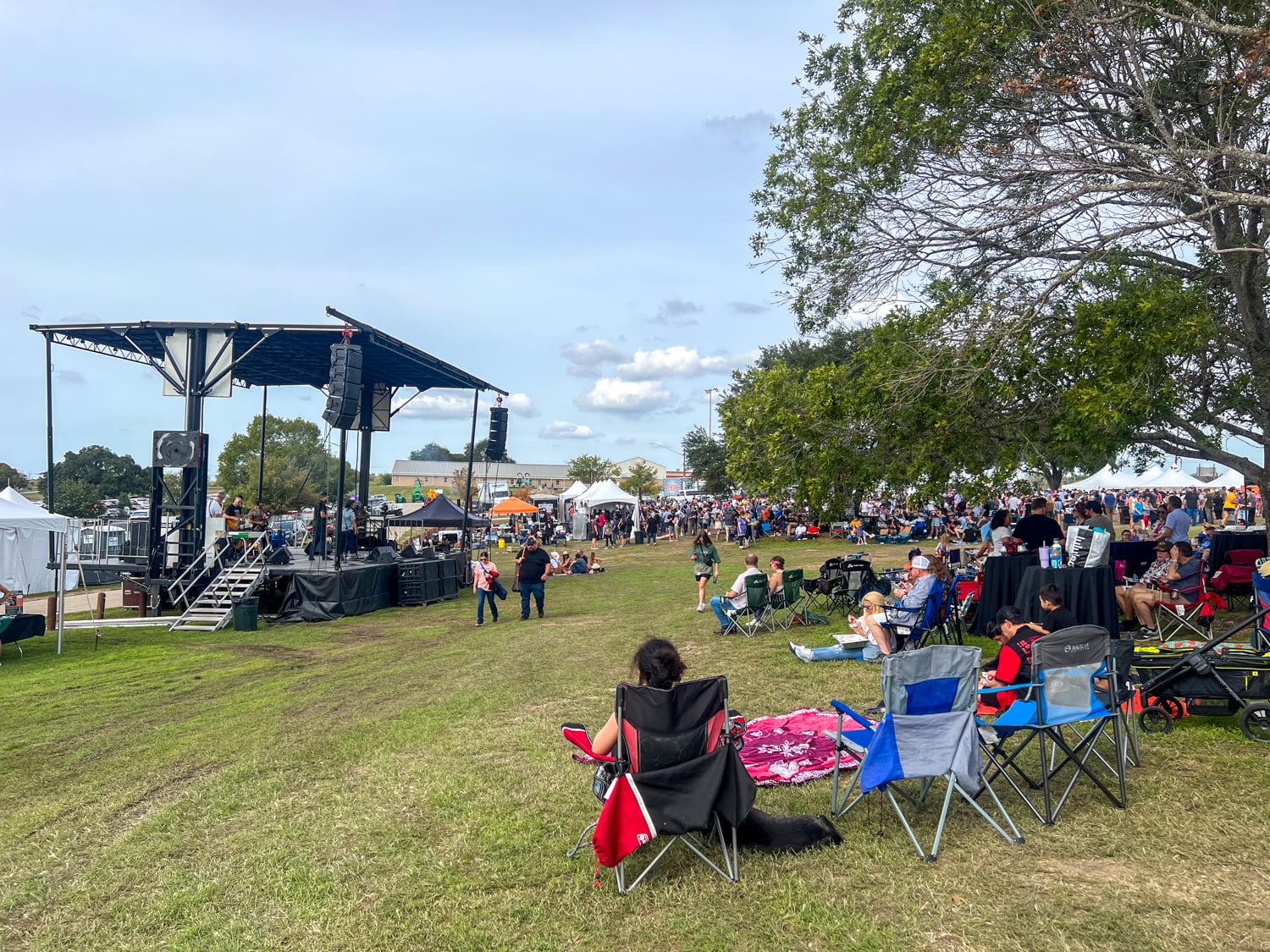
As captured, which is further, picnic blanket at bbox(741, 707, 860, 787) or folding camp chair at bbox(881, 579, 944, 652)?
folding camp chair at bbox(881, 579, 944, 652)

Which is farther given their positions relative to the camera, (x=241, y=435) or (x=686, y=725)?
(x=241, y=435)

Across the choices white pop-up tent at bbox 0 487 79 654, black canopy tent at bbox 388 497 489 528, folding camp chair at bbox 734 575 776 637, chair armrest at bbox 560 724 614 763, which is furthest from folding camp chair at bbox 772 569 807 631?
white pop-up tent at bbox 0 487 79 654

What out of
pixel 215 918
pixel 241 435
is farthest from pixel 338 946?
pixel 241 435

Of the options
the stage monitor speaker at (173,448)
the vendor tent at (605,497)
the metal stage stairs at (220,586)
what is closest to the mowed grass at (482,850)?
the metal stage stairs at (220,586)

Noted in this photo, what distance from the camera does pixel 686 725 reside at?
13.9 feet

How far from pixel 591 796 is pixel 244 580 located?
1242cm

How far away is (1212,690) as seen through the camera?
6047 millimetres

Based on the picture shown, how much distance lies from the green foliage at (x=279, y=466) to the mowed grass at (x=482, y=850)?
149 ft

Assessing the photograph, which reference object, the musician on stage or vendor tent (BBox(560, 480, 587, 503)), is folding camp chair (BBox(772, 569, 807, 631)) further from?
vendor tent (BBox(560, 480, 587, 503))

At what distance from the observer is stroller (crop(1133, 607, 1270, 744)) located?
19.5 ft

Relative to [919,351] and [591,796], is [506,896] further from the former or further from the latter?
[919,351]

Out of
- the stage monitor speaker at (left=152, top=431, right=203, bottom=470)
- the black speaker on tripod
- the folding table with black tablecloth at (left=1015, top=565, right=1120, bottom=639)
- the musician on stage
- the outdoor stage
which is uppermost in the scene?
the black speaker on tripod

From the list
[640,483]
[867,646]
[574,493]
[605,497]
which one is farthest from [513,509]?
[640,483]

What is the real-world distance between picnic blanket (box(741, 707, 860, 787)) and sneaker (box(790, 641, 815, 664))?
218 cm
